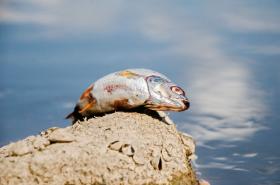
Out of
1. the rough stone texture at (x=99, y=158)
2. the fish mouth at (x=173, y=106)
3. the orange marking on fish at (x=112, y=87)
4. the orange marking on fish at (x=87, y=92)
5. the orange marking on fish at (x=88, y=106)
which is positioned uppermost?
the orange marking on fish at (x=87, y=92)

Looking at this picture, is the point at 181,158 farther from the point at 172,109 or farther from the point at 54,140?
the point at 54,140

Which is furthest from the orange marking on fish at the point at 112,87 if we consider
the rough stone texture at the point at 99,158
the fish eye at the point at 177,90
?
→ the rough stone texture at the point at 99,158

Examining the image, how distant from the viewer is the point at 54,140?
21.0 ft

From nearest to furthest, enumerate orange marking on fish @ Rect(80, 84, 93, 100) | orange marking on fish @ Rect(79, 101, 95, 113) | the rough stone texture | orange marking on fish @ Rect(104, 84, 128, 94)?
the rough stone texture
orange marking on fish @ Rect(104, 84, 128, 94)
orange marking on fish @ Rect(79, 101, 95, 113)
orange marking on fish @ Rect(80, 84, 93, 100)

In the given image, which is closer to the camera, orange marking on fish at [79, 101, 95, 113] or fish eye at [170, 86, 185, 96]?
fish eye at [170, 86, 185, 96]

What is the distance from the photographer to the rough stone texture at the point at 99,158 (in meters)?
5.91

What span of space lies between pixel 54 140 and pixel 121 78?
2.17m

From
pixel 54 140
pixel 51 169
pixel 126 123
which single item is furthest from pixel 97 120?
pixel 51 169

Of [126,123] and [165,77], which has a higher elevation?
[165,77]

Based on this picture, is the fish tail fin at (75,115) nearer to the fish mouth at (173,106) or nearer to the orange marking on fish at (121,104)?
the orange marking on fish at (121,104)

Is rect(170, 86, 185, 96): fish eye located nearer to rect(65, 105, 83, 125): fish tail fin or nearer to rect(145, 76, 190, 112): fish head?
rect(145, 76, 190, 112): fish head

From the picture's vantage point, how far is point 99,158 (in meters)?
6.08

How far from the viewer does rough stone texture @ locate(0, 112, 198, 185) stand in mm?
5906

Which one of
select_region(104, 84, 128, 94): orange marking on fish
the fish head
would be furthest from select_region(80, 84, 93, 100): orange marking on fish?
the fish head
